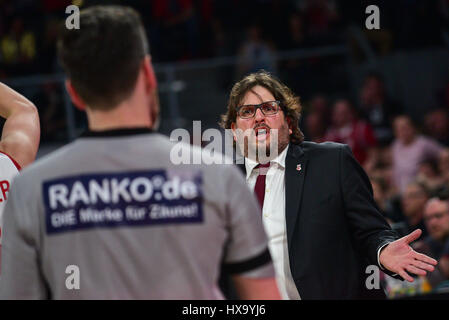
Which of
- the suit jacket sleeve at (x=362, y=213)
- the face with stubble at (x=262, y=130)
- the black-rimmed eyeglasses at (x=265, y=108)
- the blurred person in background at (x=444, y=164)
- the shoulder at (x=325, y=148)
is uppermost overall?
the black-rimmed eyeglasses at (x=265, y=108)

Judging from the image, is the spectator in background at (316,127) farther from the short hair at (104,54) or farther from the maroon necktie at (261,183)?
the short hair at (104,54)

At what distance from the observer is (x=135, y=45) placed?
1.77 metres

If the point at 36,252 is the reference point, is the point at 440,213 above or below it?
below

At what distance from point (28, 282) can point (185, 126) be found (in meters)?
7.55

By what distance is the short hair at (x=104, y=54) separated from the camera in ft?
5.75

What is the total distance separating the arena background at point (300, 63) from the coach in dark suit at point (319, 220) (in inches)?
162

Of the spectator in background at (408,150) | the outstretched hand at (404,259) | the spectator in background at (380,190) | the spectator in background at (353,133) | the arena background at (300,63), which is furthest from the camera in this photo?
the arena background at (300,63)

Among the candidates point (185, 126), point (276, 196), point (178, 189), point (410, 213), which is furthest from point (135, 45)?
point (185, 126)

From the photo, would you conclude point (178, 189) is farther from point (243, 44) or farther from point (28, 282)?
point (243, 44)

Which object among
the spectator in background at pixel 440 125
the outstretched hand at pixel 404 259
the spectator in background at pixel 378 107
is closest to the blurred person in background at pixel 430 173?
the spectator in background at pixel 440 125

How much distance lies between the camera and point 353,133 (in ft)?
28.0

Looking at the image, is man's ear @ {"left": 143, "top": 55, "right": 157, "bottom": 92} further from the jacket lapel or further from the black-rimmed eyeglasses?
the black-rimmed eyeglasses

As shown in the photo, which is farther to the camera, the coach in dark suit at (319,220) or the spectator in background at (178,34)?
the spectator in background at (178,34)

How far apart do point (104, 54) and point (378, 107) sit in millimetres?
7428
